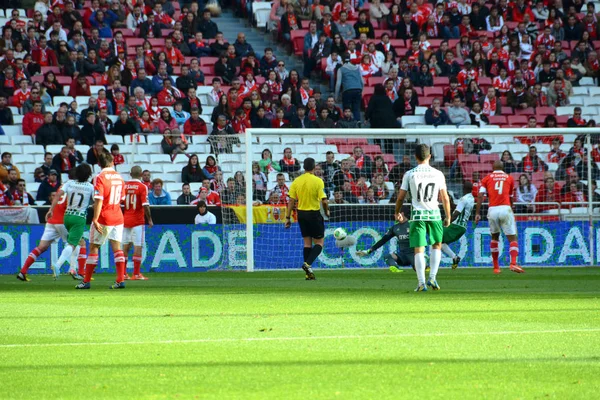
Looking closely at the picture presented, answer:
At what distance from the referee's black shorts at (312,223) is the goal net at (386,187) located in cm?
307

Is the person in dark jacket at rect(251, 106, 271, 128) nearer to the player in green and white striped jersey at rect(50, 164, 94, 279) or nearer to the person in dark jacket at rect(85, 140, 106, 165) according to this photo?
the person in dark jacket at rect(85, 140, 106, 165)

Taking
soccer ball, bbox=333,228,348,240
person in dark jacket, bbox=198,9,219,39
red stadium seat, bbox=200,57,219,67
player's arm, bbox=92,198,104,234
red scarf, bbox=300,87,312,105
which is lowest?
soccer ball, bbox=333,228,348,240

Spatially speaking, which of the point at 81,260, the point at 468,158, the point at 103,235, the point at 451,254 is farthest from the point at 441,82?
the point at 103,235

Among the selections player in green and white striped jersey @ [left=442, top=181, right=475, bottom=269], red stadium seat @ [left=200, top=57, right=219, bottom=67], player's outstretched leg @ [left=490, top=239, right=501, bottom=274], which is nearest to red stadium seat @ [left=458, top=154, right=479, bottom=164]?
player in green and white striped jersey @ [left=442, top=181, right=475, bottom=269]

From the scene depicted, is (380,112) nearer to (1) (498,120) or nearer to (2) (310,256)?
(1) (498,120)

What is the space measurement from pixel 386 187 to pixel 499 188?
3.48m

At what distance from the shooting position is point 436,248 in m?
14.6

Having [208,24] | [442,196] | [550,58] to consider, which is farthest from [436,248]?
[550,58]

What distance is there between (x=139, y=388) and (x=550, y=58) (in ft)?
85.3

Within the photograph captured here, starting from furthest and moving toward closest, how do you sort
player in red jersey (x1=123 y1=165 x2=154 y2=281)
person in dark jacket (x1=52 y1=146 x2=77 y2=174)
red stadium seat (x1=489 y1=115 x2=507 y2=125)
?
red stadium seat (x1=489 y1=115 x2=507 y2=125), person in dark jacket (x1=52 y1=146 x2=77 y2=174), player in red jersey (x1=123 y1=165 x2=154 y2=281)

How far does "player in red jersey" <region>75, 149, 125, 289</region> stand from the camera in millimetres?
15492

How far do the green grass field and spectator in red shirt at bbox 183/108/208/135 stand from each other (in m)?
10.2

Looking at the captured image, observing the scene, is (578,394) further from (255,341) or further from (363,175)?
(363,175)

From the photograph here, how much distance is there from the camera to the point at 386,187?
2342cm
